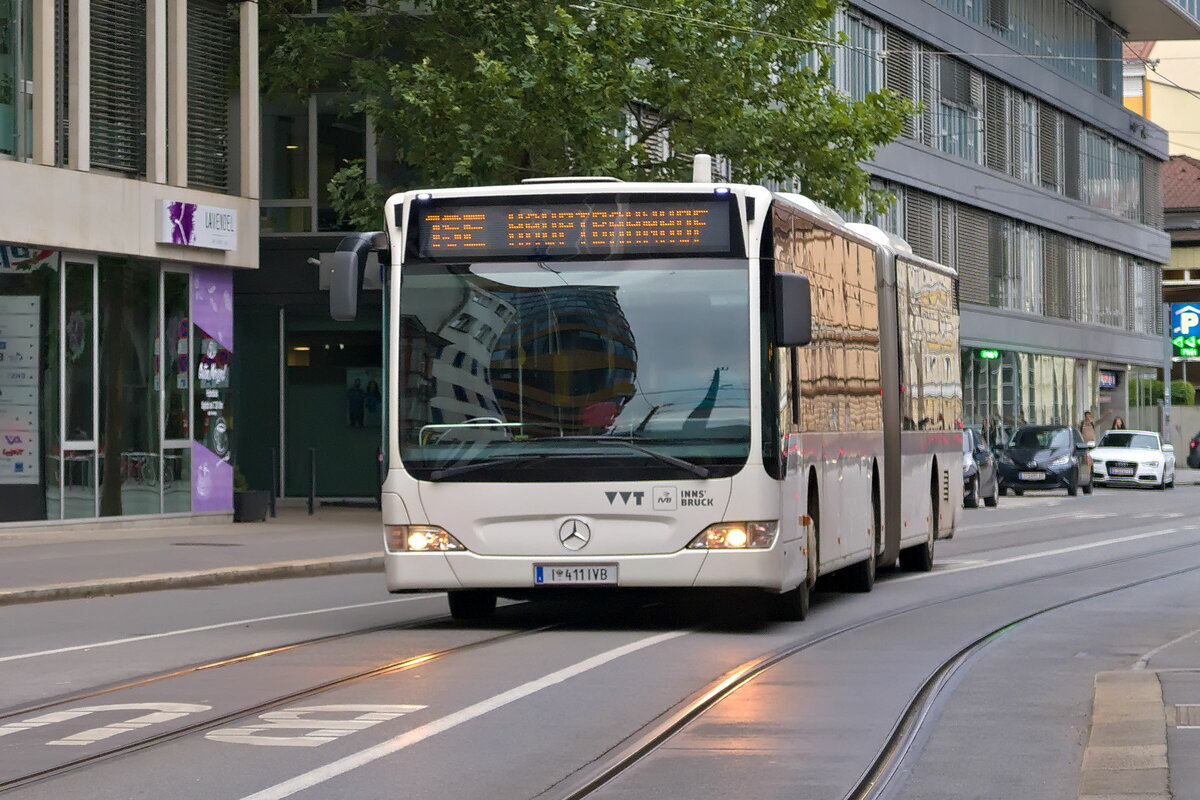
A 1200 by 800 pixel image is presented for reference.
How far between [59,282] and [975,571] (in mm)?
12371

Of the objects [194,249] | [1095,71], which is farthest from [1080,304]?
[194,249]

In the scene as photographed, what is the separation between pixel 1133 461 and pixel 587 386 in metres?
42.4

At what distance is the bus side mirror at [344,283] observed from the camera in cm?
1380

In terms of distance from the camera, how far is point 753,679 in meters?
11.8

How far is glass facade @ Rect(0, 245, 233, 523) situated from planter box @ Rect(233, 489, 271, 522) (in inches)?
15.4

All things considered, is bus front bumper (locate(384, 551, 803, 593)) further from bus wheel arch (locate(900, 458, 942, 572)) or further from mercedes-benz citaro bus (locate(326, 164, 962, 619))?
bus wheel arch (locate(900, 458, 942, 572))

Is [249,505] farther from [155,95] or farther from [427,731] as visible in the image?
[427,731]

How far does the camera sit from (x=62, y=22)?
27.5 meters

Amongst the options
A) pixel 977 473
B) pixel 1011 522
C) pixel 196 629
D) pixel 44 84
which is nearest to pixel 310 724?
pixel 196 629

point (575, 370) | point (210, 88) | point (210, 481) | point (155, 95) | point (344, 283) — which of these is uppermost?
point (210, 88)

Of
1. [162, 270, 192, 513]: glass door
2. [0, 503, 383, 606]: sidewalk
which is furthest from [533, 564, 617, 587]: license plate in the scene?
[162, 270, 192, 513]: glass door

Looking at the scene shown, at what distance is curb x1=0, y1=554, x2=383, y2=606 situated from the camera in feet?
60.4

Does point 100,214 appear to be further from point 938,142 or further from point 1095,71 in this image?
point 1095,71

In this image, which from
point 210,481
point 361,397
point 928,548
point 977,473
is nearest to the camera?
point 928,548
